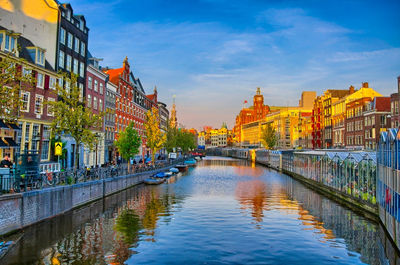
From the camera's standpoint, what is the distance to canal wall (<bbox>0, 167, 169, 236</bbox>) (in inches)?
880

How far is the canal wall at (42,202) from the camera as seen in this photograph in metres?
22.3

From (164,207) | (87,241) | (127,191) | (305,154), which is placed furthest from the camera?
(305,154)

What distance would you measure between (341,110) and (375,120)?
2377 cm

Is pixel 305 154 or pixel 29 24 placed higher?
pixel 29 24

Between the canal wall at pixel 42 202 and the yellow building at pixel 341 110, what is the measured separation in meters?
78.8

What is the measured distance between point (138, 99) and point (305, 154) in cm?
5580

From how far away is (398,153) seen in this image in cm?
2128

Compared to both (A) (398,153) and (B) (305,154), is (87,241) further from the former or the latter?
(B) (305,154)

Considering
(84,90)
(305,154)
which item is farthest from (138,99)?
(305,154)

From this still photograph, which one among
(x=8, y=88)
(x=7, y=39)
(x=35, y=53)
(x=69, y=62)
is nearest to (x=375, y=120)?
(x=69, y=62)

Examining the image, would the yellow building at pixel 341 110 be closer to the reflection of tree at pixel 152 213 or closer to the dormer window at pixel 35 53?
the reflection of tree at pixel 152 213

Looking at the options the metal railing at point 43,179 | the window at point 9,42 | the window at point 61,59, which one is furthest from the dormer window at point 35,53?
the metal railing at point 43,179

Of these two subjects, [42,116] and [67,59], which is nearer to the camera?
[42,116]

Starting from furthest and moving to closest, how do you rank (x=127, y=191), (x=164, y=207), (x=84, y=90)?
(x=84, y=90) < (x=127, y=191) < (x=164, y=207)
